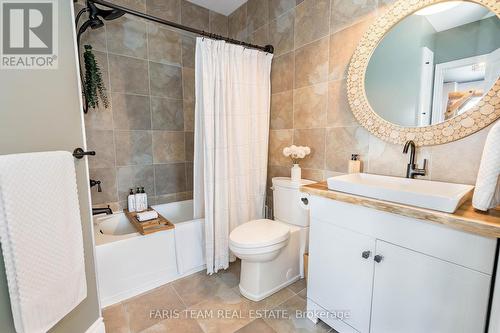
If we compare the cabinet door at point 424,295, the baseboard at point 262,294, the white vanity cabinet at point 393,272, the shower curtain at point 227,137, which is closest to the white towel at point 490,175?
the white vanity cabinet at point 393,272

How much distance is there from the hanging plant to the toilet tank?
1702mm

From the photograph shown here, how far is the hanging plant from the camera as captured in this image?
1753 mm

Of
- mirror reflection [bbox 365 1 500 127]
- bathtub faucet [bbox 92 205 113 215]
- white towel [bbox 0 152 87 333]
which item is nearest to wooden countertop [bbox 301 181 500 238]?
mirror reflection [bbox 365 1 500 127]

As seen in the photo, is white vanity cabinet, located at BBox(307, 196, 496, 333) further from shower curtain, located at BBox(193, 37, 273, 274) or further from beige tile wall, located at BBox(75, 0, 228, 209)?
beige tile wall, located at BBox(75, 0, 228, 209)

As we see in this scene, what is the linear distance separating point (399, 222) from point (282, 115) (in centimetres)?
140

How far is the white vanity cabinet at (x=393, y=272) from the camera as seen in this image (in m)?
0.82

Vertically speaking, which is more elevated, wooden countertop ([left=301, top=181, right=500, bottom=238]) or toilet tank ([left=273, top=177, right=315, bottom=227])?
wooden countertop ([left=301, top=181, right=500, bottom=238])

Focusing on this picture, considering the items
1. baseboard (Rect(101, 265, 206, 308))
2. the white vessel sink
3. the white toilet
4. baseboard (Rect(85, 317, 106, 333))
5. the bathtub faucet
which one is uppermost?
the white vessel sink

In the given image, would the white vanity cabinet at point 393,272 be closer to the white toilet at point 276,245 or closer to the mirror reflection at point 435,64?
the white toilet at point 276,245

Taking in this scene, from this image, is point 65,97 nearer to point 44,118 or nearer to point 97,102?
point 44,118

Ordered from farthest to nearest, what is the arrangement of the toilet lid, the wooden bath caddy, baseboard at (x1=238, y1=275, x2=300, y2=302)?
the wooden bath caddy < baseboard at (x1=238, y1=275, x2=300, y2=302) < the toilet lid

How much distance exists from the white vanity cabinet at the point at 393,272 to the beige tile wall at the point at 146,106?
173 cm

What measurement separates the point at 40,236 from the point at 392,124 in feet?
6.23

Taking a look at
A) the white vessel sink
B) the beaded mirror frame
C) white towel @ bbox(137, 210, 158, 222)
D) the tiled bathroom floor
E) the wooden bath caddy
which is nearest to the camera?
the white vessel sink
